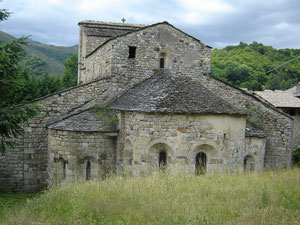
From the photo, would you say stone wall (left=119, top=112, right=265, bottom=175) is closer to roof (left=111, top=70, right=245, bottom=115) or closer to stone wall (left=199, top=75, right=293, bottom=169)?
roof (left=111, top=70, right=245, bottom=115)

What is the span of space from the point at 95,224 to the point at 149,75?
9485mm

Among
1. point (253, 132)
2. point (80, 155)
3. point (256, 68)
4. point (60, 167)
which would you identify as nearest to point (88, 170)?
point (80, 155)

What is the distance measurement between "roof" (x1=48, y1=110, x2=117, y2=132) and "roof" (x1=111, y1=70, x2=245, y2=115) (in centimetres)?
80

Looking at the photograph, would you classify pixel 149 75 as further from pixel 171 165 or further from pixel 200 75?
pixel 171 165

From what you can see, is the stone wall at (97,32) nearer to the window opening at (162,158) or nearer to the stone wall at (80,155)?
the stone wall at (80,155)

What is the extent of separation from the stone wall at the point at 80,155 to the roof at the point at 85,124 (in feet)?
0.58

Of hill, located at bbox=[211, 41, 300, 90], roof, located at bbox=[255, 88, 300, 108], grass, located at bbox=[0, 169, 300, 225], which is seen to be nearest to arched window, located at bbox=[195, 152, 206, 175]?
grass, located at bbox=[0, 169, 300, 225]

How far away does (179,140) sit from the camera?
1002cm

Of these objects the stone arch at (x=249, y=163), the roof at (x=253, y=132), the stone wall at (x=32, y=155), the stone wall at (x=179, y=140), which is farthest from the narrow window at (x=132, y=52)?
the stone arch at (x=249, y=163)

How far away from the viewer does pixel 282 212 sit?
5.28m

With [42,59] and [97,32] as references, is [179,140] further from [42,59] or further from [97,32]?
[42,59]

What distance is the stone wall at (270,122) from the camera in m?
13.9

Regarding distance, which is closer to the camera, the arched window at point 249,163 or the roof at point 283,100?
the arched window at point 249,163

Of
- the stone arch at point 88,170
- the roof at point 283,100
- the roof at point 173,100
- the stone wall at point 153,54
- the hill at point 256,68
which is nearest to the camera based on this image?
the roof at point 173,100
